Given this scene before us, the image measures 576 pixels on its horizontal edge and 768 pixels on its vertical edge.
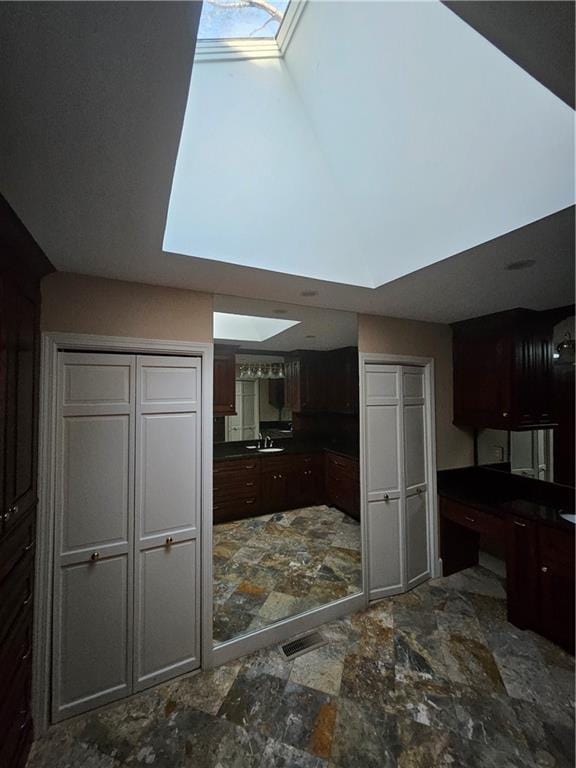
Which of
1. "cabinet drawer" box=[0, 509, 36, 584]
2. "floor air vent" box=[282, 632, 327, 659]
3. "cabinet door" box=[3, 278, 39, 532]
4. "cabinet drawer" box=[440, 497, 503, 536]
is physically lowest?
"floor air vent" box=[282, 632, 327, 659]

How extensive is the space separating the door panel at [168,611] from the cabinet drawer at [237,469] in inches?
81.2

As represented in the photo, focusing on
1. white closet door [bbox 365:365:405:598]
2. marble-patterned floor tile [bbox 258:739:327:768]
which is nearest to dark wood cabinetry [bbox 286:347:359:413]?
white closet door [bbox 365:365:405:598]

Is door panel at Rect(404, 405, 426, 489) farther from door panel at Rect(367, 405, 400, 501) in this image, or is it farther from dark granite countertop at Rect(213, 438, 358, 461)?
dark granite countertop at Rect(213, 438, 358, 461)

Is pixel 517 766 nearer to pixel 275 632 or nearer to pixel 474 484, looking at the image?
pixel 275 632

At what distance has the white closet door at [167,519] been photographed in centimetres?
185

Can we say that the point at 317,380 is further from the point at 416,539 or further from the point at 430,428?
the point at 416,539

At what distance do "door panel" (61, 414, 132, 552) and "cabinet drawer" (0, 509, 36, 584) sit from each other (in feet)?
0.62

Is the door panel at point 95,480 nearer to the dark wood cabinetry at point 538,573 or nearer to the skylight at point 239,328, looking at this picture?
the skylight at point 239,328

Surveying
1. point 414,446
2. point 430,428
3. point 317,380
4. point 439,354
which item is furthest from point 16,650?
point 317,380

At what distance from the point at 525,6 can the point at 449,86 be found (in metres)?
0.77

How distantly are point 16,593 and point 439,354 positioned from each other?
334cm

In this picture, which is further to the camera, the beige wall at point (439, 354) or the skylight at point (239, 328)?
the skylight at point (239, 328)

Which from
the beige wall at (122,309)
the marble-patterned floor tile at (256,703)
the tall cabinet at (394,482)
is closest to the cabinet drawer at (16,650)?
the marble-patterned floor tile at (256,703)

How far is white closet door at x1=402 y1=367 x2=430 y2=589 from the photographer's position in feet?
9.16
